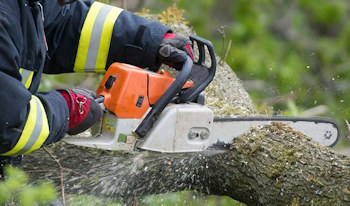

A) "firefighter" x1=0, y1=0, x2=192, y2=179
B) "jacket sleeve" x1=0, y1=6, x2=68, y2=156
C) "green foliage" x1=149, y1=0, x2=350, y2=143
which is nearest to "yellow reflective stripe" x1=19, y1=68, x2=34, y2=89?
"firefighter" x1=0, y1=0, x2=192, y2=179

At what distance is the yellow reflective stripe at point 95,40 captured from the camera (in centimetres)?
318

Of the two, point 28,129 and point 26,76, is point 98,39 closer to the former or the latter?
point 26,76

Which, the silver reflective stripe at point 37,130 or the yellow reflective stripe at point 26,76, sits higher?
the yellow reflective stripe at point 26,76

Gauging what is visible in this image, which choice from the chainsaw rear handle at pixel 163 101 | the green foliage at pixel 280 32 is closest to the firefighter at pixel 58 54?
the chainsaw rear handle at pixel 163 101

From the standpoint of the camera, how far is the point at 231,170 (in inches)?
122

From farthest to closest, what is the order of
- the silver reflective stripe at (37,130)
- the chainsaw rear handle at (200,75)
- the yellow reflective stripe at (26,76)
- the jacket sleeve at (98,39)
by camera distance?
the jacket sleeve at (98,39) < the chainsaw rear handle at (200,75) < the yellow reflective stripe at (26,76) < the silver reflective stripe at (37,130)

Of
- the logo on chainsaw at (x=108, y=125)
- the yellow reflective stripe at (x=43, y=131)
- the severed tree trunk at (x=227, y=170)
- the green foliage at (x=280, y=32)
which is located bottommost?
the green foliage at (x=280, y=32)

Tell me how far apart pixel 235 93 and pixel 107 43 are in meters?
1.11

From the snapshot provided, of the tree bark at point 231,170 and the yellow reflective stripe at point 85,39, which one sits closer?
the tree bark at point 231,170

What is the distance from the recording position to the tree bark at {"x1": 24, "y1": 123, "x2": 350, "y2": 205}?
2.85 metres

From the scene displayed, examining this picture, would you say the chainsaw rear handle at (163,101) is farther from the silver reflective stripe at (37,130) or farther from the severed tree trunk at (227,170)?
the silver reflective stripe at (37,130)

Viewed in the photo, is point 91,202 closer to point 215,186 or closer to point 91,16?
point 215,186

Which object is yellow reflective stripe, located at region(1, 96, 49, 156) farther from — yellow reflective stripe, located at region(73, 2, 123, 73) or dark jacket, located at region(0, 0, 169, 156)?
yellow reflective stripe, located at region(73, 2, 123, 73)

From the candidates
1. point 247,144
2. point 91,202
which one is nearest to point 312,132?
point 247,144
